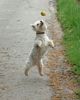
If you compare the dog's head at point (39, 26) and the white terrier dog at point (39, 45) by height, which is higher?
the dog's head at point (39, 26)

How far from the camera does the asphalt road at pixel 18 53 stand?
9562 mm

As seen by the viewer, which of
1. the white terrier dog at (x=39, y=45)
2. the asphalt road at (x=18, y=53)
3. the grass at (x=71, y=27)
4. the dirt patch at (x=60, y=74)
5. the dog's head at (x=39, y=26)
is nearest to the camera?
the dirt patch at (x=60, y=74)

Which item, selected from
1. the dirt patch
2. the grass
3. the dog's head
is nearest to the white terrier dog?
the dog's head

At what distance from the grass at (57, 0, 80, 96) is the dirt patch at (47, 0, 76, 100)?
0.56 feet

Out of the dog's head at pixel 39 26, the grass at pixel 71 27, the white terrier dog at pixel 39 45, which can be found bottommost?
the grass at pixel 71 27

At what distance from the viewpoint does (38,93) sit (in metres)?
9.48

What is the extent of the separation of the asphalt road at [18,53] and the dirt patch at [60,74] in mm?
181

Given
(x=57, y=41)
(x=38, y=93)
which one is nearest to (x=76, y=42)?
(x=57, y=41)

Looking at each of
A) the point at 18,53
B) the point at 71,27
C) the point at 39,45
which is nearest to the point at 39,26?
the point at 39,45

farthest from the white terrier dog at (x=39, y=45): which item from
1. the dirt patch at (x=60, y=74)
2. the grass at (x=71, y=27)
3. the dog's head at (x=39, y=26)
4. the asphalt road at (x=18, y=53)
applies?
the grass at (x=71, y=27)

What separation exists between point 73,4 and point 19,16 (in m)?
2.20

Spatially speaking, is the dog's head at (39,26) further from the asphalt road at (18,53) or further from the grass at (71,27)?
the grass at (71,27)

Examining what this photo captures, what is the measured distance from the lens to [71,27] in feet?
51.1

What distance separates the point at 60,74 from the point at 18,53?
2.34m
